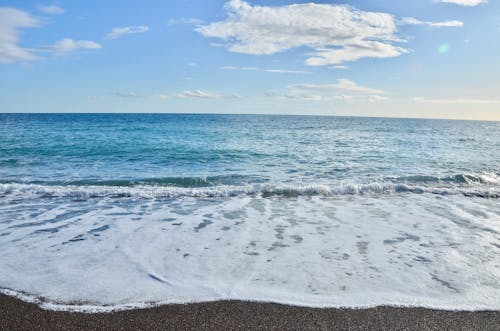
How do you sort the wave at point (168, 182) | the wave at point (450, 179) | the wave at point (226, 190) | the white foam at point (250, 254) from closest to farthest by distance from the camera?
1. the white foam at point (250, 254)
2. the wave at point (226, 190)
3. the wave at point (168, 182)
4. the wave at point (450, 179)

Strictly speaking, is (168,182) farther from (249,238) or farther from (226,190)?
(249,238)

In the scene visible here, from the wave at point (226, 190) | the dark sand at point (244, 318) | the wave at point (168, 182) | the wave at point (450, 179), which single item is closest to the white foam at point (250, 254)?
the dark sand at point (244, 318)

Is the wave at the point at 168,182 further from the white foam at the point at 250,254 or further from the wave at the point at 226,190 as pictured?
the white foam at the point at 250,254

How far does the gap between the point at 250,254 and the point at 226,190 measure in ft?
17.6

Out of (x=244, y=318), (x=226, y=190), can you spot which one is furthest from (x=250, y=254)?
(x=226, y=190)

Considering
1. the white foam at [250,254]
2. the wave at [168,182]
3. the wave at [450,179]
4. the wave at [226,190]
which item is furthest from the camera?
the wave at [450,179]

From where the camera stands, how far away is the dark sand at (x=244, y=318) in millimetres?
3766

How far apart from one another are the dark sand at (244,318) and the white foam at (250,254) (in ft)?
0.55

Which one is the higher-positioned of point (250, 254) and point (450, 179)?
point (450, 179)

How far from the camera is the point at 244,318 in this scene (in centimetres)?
392

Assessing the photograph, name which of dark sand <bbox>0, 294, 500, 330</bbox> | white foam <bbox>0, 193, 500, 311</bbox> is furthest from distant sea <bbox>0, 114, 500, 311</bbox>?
dark sand <bbox>0, 294, 500, 330</bbox>

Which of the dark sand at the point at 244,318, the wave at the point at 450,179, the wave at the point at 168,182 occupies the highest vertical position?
the wave at the point at 450,179

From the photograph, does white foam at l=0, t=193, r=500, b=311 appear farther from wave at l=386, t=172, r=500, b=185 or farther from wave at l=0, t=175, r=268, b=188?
wave at l=386, t=172, r=500, b=185

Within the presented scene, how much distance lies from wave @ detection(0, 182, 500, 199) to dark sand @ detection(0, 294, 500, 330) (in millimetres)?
6528
